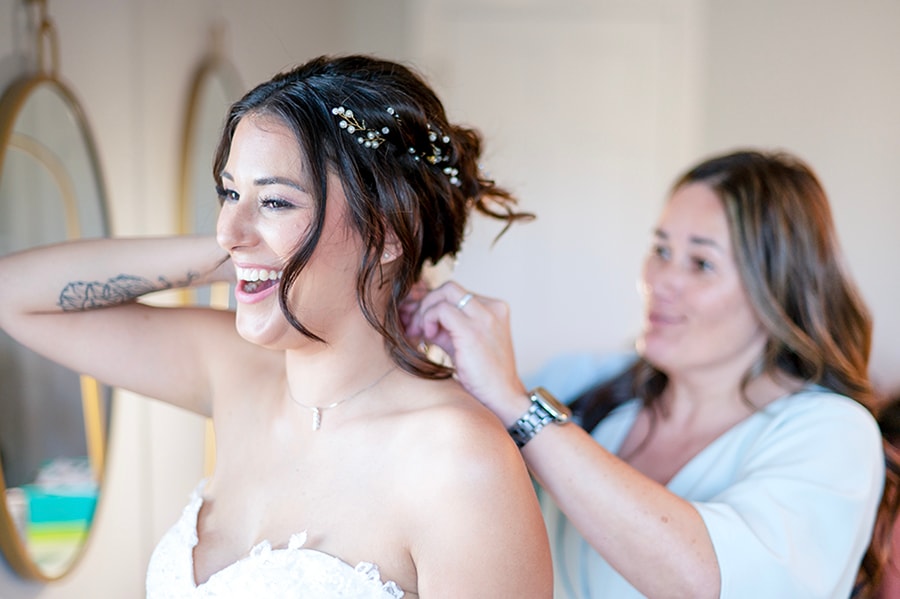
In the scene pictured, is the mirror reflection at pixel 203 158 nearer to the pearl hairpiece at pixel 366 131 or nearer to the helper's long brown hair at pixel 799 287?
the pearl hairpiece at pixel 366 131

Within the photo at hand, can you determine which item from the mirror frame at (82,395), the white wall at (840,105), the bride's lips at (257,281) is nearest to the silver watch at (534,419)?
the bride's lips at (257,281)

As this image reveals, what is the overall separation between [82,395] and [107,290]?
0.41 meters

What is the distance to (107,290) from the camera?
4.52 ft

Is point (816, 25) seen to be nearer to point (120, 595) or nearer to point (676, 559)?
point (676, 559)

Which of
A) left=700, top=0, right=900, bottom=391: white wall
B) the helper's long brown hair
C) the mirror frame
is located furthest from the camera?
left=700, top=0, right=900, bottom=391: white wall

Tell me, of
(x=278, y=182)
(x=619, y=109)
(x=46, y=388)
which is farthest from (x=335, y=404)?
(x=619, y=109)

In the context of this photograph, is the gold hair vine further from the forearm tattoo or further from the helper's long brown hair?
the helper's long brown hair

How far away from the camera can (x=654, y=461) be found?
6.06 feet

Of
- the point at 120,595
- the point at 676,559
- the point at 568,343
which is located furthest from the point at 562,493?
the point at 568,343

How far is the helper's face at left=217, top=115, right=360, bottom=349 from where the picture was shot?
118cm

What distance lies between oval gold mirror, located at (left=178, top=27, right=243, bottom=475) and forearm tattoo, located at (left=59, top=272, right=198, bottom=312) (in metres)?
0.71

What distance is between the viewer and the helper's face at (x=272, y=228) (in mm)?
1179

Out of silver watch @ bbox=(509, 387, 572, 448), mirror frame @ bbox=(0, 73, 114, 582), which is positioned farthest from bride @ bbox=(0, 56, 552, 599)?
mirror frame @ bbox=(0, 73, 114, 582)

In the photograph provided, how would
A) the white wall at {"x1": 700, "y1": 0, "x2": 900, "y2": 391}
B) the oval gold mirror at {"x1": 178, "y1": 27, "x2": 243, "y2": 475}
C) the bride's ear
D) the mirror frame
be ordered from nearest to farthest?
the bride's ear, the mirror frame, the oval gold mirror at {"x1": 178, "y1": 27, "x2": 243, "y2": 475}, the white wall at {"x1": 700, "y1": 0, "x2": 900, "y2": 391}
